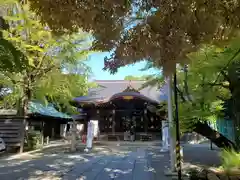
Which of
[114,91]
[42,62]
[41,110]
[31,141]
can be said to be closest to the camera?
[42,62]

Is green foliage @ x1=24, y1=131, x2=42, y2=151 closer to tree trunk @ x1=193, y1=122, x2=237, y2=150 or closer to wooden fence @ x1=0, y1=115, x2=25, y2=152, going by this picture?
wooden fence @ x1=0, y1=115, x2=25, y2=152

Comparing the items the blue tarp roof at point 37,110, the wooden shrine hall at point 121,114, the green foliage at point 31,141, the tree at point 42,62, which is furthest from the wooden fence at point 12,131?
the wooden shrine hall at point 121,114

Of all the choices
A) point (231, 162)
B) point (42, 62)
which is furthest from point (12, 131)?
point (231, 162)

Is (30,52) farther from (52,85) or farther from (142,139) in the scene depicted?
(142,139)

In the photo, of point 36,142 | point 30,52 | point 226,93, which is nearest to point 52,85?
point 30,52

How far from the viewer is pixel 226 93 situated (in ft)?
26.8

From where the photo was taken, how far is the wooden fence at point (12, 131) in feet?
46.3

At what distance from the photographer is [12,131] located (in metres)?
14.5

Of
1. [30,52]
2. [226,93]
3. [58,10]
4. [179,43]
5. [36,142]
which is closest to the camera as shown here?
[58,10]

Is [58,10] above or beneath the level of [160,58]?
above

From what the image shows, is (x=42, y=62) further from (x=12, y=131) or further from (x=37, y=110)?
(x=37, y=110)

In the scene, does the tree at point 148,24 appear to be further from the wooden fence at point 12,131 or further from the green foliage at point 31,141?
the green foliage at point 31,141

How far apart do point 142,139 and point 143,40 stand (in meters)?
18.6

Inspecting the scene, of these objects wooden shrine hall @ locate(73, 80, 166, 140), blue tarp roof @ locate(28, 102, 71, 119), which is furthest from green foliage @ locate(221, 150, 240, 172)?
wooden shrine hall @ locate(73, 80, 166, 140)
